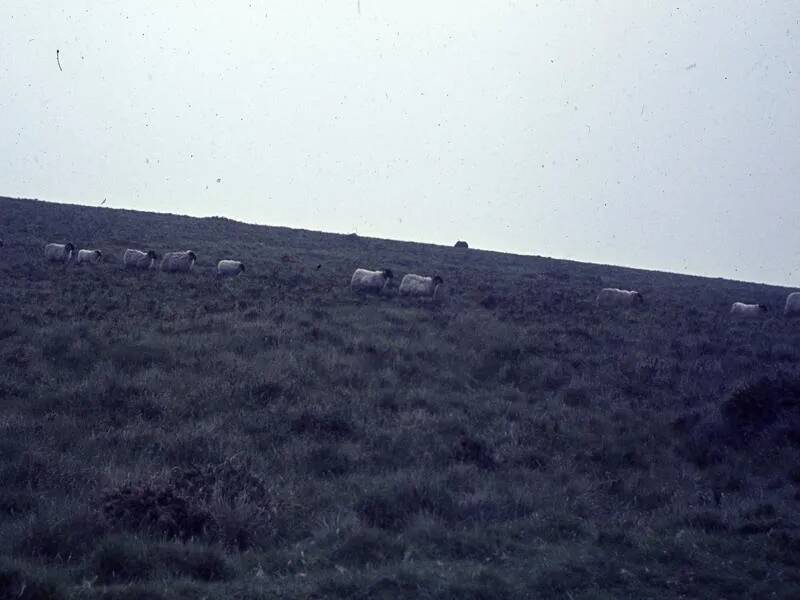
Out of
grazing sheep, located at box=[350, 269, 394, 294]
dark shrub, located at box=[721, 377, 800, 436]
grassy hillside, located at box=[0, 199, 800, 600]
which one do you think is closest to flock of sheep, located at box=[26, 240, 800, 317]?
grazing sheep, located at box=[350, 269, 394, 294]

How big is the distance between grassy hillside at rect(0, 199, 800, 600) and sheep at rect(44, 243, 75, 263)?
7.80m

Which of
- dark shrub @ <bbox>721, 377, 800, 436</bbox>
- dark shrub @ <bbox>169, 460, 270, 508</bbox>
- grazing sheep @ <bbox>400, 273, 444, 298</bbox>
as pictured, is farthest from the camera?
grazing sheep @ <bbox>400, 273, 444, 298</bbox>

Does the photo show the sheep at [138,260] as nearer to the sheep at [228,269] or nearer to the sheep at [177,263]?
the sheep at [177,263]

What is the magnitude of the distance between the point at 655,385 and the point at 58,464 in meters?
11.8

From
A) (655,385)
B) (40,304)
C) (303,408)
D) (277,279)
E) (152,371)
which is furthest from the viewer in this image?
(277,279)

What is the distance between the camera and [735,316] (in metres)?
32.4

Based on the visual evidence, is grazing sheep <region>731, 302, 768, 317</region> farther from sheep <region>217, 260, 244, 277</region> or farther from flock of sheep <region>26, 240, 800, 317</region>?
sheep <region>217, 260, 244, 277</region>

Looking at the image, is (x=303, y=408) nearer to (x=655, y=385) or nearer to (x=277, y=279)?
(x=655, y=385)

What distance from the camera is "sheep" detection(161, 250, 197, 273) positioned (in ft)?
104

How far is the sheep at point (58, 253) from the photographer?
3278cm

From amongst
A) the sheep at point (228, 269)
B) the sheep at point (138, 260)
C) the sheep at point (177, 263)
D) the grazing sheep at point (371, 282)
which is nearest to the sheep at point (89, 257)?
the sheep at point (138, 260)

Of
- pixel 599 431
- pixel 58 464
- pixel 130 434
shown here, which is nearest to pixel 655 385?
pixel 599 431

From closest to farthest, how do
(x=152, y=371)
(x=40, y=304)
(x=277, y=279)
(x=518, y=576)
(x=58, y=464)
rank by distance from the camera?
(x=518, y=576) < (x=58, y=464) < (x=152, y=371) < (x=40, y=304) < (x=277, y=279)

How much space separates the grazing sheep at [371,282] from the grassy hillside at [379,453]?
3576 mm
